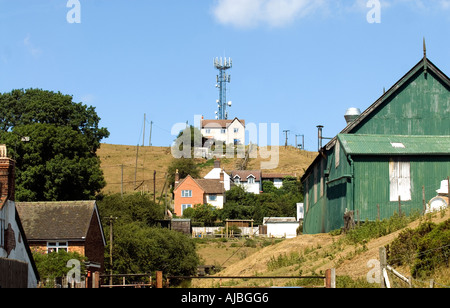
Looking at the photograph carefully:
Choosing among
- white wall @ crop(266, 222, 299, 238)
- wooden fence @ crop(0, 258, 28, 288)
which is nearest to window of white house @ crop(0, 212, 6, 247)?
wooden fence @ crop(0, 258, 28, 288)

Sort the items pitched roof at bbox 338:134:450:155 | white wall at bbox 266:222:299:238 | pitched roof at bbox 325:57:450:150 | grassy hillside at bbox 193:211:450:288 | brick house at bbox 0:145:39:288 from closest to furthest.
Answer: grassy hillside at bbox 193:211:450:288 → brick house at bbox 0:145:39:288 → pitched roof at bbox 338:134:450:155 → pitched roof at bbox 325:57:450:150 → white wall at bbox 266:222:299:238

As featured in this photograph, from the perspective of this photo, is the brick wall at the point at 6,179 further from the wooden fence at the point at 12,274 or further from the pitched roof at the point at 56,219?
the pitched roof at the point at 56,219

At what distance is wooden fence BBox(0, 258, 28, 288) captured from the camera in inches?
778

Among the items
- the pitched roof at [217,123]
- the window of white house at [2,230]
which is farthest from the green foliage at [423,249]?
the pitched roof at [217,123]

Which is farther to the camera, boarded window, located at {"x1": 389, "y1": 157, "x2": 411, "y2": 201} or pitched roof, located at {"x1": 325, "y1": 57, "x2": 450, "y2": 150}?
pitched roof, located at {"x1": 325, "y1": 57, "x2": 450, "y2": 150}

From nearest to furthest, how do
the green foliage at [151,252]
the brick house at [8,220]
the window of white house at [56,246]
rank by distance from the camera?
the brick house at [8,220], the window of white house at [56,246], the green foliage at [151,252]

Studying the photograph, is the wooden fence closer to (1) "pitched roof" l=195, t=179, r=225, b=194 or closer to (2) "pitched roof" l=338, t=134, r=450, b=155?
(2) "pitched roof" l=338, t=134, r=450, b=155

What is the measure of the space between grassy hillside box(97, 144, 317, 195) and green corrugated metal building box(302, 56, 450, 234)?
75031 mm

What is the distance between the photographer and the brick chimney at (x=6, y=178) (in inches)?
1131

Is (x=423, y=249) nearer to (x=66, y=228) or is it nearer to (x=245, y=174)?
(x=66, y=228)

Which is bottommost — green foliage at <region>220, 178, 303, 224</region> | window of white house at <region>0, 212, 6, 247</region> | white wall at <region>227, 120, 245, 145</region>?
window of white house at <region>0, 212, 6, 247</region>

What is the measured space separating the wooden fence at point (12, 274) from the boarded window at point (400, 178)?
20.5 metres

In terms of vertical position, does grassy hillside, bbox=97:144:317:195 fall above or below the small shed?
above
